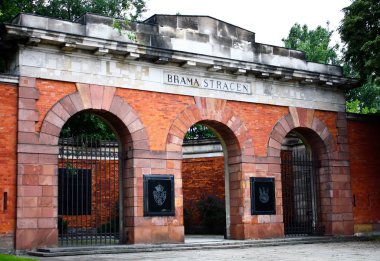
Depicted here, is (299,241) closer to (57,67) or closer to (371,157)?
(371,157)

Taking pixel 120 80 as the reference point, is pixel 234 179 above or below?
below

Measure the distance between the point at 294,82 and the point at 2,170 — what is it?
33.9 ft

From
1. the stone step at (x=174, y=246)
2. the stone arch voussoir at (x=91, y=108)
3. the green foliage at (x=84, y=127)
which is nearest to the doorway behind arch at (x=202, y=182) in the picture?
the green foliage at (x=84, y=127)

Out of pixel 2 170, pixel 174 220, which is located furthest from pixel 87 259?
pixel 174 220

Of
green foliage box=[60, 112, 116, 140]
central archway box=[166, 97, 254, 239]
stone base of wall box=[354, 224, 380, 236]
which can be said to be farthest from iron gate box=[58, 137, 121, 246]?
stone base of wall box=[354, 224, 380, 236]

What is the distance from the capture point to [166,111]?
16875 mm

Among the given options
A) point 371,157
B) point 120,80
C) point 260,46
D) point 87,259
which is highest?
point 260,46

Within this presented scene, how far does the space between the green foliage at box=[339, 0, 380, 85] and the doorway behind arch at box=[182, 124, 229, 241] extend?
6.90 metres

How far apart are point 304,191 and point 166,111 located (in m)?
7.54

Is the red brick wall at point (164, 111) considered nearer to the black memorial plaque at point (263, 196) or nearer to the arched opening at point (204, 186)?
the black memorial plaque at point (263, 196)

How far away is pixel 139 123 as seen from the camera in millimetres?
16250

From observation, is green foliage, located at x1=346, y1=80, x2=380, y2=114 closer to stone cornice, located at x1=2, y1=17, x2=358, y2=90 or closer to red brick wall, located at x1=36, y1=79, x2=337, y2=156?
stone cornice, located at x1=2, y1=17, x2=358, y2=90

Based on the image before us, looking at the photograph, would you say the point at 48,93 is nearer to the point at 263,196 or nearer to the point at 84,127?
the point at 263,196

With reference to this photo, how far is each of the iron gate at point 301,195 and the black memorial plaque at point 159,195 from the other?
5.07 m
